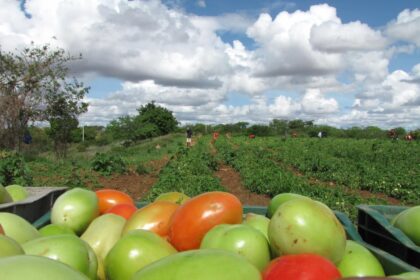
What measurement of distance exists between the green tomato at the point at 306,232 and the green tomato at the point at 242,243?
0.21 feet

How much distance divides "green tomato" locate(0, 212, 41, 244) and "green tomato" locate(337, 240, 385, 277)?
4.51ft

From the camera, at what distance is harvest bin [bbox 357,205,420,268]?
7.23 feet

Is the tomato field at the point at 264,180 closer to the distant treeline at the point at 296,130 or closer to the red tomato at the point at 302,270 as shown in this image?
the red tomato at the point at 302,270

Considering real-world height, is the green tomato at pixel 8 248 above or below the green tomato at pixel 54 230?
above

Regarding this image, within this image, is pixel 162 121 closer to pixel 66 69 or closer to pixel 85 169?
pixel 66 69

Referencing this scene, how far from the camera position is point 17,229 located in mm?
2096

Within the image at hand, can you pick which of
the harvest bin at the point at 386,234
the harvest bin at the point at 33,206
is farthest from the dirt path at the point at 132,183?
the harvest bin at the point at 386,234

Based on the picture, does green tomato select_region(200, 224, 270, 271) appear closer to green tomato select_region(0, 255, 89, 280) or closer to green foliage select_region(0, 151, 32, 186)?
green tomato select_region(0, 255, 89, 280)

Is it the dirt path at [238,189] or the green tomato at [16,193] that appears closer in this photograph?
the green tomato at [16,193]

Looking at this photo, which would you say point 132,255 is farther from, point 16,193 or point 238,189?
point 238,189

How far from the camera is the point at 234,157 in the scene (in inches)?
787

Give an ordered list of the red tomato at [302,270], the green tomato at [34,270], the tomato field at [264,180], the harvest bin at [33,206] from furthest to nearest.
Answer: the tomato field at [264,180] < the harvest bin at [33,206] < the red tomato at [302,270] < the green tomato at [34,270]

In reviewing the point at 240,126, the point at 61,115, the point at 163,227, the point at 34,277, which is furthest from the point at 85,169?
the point at 240,126

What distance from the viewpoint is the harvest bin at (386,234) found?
7.23 ft
